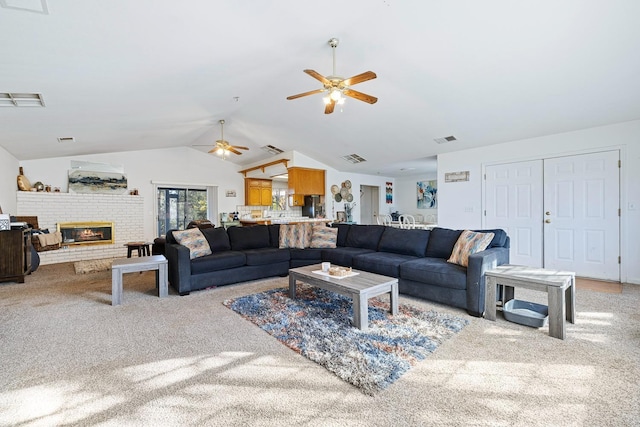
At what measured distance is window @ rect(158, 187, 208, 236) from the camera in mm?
8516

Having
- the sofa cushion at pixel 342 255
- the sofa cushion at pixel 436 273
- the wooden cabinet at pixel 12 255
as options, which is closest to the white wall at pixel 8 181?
the wooden cabinet at pixel 12 255

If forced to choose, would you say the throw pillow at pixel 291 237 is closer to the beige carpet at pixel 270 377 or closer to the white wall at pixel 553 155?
the beige carpet at pixel 270 377

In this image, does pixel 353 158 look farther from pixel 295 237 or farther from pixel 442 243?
pixel 442 243

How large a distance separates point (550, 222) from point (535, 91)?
2.34m

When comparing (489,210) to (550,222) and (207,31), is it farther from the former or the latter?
(207,31)

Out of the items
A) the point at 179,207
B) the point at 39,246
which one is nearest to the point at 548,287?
the point at 39,246

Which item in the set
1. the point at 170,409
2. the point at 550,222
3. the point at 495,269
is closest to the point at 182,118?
the point at 170,409

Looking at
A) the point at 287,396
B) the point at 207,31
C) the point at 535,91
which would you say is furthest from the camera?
the point at 535,91

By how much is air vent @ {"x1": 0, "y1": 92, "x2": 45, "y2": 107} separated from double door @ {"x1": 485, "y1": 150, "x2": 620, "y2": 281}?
270 inches

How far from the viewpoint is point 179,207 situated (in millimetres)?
8891

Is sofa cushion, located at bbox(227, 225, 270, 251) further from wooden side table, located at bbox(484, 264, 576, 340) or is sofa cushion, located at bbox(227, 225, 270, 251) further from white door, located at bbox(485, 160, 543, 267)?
white door, located at bbox(485, 160, 543, 267)

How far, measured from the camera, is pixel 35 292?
4000 millimetres

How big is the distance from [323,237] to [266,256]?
107 cm

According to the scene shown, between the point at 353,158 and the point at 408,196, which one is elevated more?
the point at 353,158
